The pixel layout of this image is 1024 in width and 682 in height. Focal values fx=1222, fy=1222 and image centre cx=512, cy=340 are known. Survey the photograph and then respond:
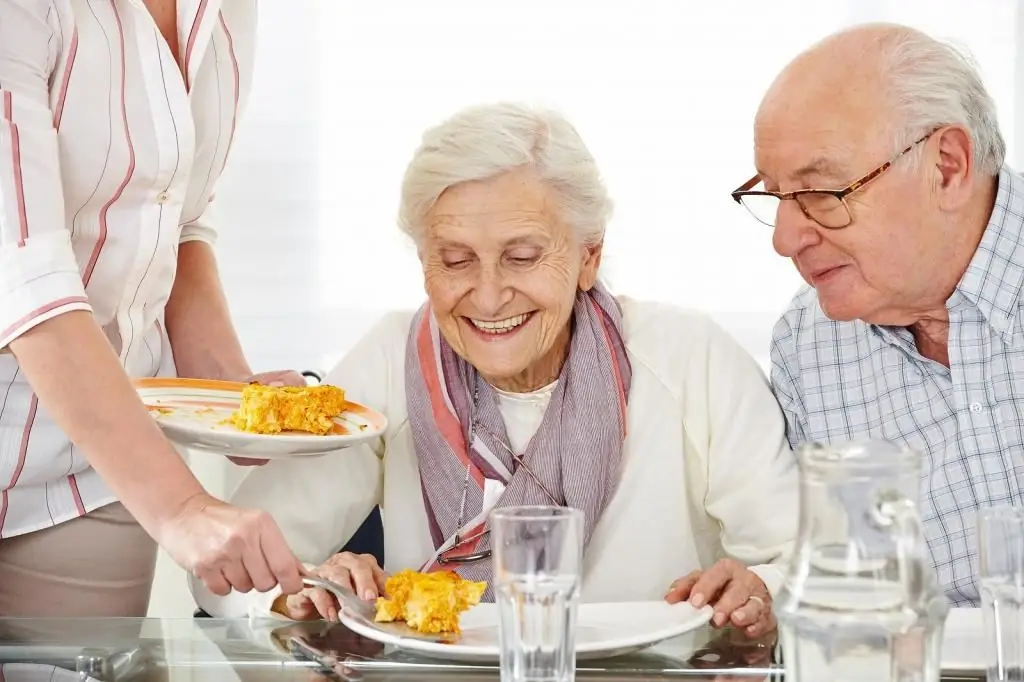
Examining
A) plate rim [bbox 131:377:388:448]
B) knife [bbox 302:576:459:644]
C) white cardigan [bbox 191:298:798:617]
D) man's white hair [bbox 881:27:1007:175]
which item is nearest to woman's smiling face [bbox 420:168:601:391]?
white cardigan [bbox 191:298:798:617]

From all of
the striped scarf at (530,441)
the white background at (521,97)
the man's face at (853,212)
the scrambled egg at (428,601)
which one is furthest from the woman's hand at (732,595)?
the white background at (521,97)

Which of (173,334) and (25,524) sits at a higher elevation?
(173,334)

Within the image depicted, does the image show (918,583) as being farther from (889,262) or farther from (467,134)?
(467,134)

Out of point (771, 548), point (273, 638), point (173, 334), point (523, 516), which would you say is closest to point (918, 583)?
point (523, 516)

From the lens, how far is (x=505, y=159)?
181cm

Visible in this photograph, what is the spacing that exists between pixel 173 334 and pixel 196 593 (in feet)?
1.34

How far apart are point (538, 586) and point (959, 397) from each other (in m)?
1.07

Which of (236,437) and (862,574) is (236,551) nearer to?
(236,437)

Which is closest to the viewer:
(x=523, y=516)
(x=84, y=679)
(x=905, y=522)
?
(x=905, y=522)

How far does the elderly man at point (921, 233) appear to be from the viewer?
1.71 meters

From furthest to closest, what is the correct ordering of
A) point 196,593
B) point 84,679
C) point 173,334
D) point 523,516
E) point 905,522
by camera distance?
point 173,334, point 196,593, point 84,679, point 523,516, point 905,522

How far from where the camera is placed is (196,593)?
1.74 meters

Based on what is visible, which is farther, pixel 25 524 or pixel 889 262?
pixel 889 262

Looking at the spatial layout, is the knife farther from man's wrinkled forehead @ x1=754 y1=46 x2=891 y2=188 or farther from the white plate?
man's wrinkled forehead @ x1=754 y1=46 x2=891 y2=188
